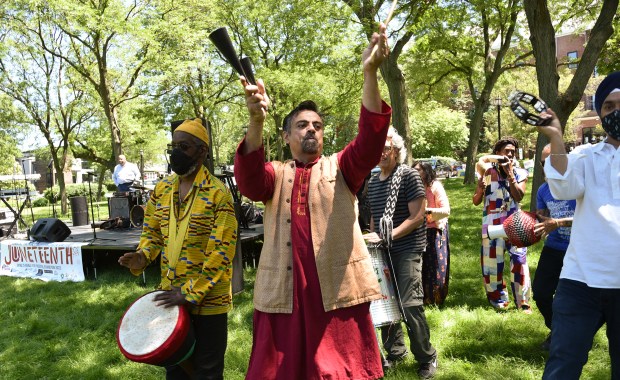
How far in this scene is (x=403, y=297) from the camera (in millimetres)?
4191

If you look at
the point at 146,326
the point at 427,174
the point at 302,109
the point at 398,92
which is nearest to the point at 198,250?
the point at 146,326

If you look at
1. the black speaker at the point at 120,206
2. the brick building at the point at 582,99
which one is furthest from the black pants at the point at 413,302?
the brick building at the point at 582,99

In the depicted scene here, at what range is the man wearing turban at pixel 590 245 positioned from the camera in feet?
8.44

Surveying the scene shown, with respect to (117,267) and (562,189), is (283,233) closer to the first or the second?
(562,189)

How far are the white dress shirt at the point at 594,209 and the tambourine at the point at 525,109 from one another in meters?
0.31

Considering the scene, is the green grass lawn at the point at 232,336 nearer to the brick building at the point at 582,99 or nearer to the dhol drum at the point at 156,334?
the dhol drum at the point at 156,334

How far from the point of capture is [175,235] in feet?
10.4

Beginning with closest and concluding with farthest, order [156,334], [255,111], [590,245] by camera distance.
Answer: [255,111] → [590,245] → [156,334]

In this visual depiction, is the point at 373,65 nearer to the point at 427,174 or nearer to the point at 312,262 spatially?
the point at 312,262

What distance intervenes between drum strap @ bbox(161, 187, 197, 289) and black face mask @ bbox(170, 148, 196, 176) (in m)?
0.14

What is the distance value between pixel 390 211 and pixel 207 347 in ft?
6.08

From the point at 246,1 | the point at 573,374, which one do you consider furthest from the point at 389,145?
the point at 246,1

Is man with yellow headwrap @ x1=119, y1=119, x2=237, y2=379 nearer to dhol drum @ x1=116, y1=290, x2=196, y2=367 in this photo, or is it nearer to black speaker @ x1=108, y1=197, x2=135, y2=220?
dhol drum @ x1=116, y1=290, x2=196, y2=367

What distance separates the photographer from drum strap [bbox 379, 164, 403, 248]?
4.00 meters
